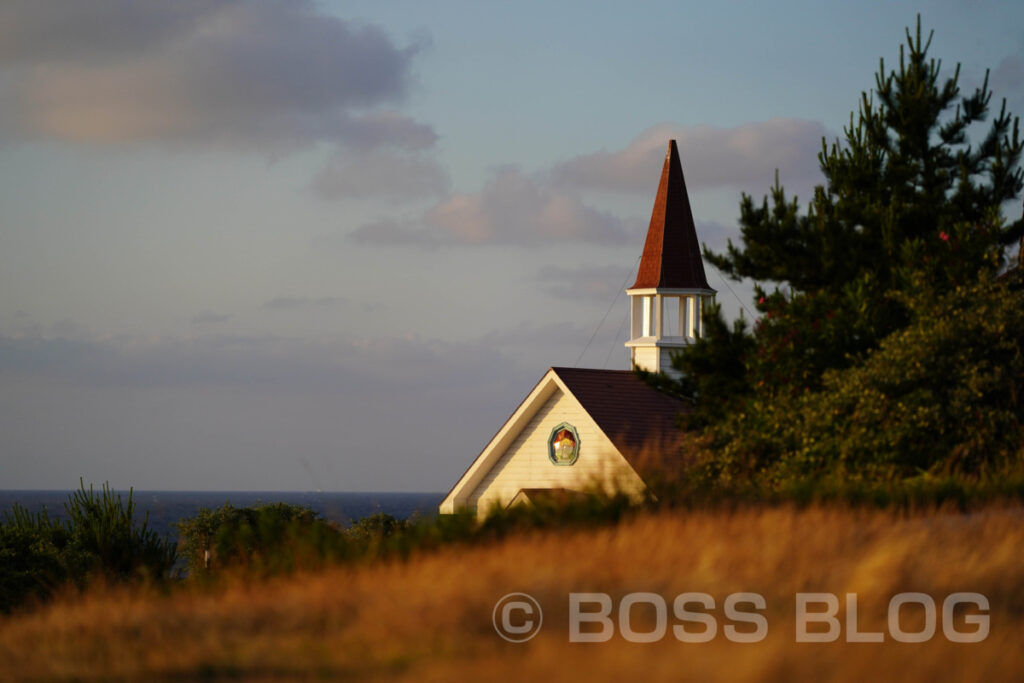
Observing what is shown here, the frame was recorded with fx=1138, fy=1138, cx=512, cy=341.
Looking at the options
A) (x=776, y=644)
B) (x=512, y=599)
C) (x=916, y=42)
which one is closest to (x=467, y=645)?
(x=512, y=599)

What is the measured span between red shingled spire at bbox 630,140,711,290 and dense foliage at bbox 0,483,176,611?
22.4 metres

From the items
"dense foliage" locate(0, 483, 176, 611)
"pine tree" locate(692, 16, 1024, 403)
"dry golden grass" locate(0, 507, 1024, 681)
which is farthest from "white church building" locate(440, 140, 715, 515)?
"dry golden grass" locate(0, 507, 1024, 681)

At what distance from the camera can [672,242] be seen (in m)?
37.3

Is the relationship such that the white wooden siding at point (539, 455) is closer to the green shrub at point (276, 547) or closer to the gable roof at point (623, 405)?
the gable roof at point (623, 405)

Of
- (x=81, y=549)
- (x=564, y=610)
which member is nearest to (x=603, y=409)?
(x=81, y=549)

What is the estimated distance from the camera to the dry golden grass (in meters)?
7.02

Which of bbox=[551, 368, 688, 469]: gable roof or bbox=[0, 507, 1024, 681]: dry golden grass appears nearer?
bbox=[0, 507, 1024, 681]: dry golden grass

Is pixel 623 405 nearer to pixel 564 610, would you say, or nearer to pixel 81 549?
pixel 81 549

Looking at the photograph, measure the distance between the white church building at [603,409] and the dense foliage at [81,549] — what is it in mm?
14435

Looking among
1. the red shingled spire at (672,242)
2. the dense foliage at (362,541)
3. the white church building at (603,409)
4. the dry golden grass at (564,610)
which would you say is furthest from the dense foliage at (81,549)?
the red shingled spire at (672,242)

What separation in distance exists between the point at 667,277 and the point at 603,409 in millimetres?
6062

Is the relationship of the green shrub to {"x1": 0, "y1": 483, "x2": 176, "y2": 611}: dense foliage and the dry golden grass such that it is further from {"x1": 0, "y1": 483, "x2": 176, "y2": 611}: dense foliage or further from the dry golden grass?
{"x1": 0, "y1": 483, "x2": 176, "y2": 611}: dense foliage

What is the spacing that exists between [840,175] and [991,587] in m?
17.1

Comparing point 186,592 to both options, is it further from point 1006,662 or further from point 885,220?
point 885,220
